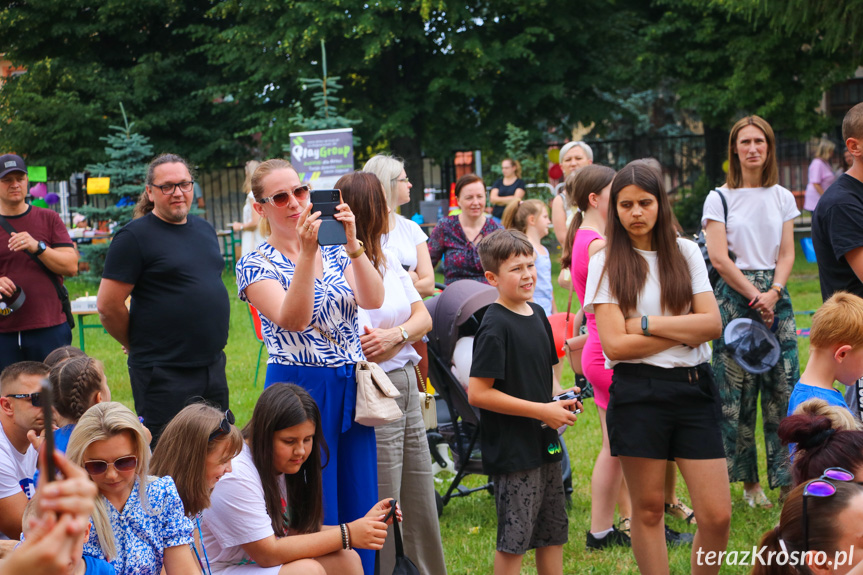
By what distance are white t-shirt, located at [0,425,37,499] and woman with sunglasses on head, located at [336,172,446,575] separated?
151 cm

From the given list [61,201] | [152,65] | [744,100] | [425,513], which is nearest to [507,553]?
[425,513]

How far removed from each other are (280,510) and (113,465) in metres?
0.81

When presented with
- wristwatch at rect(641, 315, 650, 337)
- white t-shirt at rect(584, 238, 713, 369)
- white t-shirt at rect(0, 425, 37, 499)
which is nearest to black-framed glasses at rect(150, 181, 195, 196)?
white t-shirt at rect(0, 425, 37, 499)

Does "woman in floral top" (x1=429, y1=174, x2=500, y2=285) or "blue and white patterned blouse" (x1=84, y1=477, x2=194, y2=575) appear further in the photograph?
"woman in floral top" (x1=429, y1=174, x2=500, y2=285)

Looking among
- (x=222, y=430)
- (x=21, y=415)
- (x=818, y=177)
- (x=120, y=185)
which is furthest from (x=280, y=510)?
(x=120, y=185)

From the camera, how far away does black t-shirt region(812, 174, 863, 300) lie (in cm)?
397

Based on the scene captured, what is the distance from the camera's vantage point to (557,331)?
526 cm

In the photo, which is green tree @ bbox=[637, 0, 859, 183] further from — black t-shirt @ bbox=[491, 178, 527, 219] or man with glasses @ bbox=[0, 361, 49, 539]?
man with glasses @ bbox=[0, 361, 49, 539]

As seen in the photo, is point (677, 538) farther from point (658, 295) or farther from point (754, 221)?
point (754, 221)

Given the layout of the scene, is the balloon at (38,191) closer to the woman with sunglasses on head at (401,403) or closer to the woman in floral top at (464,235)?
the woman in floral top at (464,235)

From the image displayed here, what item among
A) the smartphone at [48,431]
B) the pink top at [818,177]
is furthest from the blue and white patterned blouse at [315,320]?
the pink top at [818,177]

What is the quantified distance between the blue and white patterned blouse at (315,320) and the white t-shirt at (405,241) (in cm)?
146

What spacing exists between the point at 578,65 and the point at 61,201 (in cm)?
1540

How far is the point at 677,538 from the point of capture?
4531 mm
